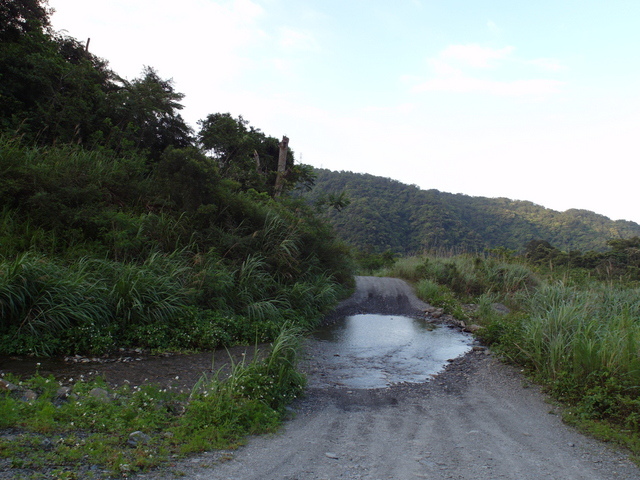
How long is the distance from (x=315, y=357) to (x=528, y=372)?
331cm

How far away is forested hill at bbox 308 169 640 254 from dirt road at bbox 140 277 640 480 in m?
29.7

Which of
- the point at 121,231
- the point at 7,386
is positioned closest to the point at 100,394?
the point at 7,386

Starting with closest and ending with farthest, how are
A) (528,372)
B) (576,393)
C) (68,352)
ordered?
(576,393)
(68,352)
(528,372)

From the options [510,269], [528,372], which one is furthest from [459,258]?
[528,372]

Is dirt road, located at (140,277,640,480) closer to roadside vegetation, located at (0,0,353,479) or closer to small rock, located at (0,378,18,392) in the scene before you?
roadside vegetation, located at (0,0,353,479)

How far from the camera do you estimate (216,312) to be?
7438 mm

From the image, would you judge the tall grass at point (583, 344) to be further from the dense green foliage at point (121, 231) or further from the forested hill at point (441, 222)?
the forested hill at point (441, 222)

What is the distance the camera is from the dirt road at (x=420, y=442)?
310 centimetres

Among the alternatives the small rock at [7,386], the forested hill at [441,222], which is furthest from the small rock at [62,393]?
the forested hill at [441,222]

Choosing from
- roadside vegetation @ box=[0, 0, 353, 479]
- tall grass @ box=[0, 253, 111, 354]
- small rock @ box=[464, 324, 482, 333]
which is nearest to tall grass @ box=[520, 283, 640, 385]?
small rock @ box=[464, 324, 482, 333]

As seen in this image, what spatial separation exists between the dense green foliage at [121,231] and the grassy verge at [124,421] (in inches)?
75.8

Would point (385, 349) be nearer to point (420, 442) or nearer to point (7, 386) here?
point (420, 442)

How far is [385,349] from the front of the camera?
812cm

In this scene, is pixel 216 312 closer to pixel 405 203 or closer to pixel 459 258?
pixel 459 258
